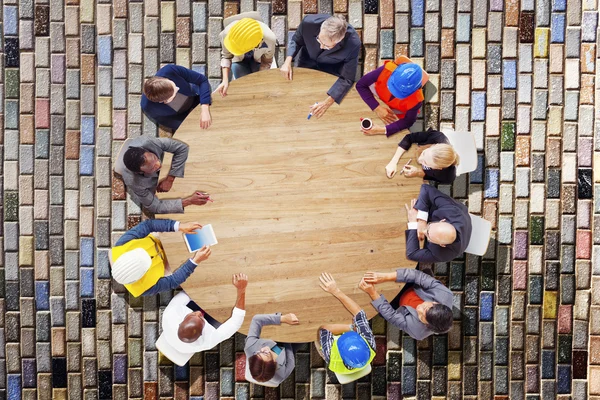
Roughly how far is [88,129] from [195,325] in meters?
2.08

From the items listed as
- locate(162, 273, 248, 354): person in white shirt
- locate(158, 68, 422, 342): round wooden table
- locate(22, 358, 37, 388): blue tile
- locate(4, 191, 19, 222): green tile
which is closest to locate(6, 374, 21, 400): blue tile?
locate(22, 358, 37, 388): blue tile

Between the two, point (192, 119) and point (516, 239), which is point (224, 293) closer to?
point (192, 119)

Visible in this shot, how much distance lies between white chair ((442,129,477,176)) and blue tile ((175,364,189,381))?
296cm

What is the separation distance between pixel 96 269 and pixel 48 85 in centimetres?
172

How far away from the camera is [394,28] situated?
4703 mm

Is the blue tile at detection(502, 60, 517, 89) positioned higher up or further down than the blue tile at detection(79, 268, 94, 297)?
higher up

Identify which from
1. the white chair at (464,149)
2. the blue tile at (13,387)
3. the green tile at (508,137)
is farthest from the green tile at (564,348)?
the blue tile at (13,387)

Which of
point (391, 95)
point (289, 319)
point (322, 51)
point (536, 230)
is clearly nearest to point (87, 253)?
point (289, 319)

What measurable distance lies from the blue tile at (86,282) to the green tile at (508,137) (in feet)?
12.8

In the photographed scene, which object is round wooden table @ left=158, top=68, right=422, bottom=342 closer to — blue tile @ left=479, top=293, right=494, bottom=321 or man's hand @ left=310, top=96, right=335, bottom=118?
man's hand @ left=310, top=96, right=335, bottom=118

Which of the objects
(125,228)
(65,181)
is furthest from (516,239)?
(65,181)

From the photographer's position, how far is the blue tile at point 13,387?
15.6ft

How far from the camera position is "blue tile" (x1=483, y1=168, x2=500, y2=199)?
4688 mm

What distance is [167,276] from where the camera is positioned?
4.07 metres
